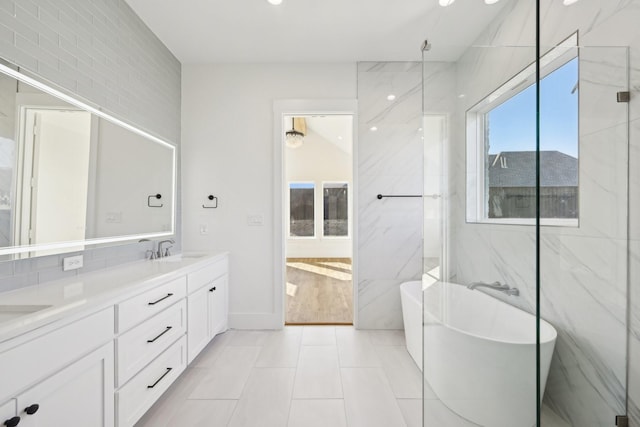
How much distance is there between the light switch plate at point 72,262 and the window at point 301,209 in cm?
590

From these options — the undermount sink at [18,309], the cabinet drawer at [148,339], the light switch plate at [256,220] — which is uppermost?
the light switch plate at [256,220]

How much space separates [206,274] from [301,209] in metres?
5.24

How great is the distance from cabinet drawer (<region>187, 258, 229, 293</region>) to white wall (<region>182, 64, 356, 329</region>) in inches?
9.4

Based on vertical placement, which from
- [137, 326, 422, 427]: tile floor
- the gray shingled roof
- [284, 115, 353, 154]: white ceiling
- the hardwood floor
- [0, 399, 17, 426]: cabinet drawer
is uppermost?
[284, 115, 353, 154]: white ceiling

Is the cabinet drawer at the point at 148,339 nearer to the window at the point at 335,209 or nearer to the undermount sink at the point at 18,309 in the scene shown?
the undermount sink at the point at 18,309

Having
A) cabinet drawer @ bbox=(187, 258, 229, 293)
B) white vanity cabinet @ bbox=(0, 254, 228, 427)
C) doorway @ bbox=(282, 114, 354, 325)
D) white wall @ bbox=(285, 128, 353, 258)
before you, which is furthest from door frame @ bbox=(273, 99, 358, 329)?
white wall @ bbox=(285, 128, 353, 258)

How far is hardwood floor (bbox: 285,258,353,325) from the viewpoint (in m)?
3.40

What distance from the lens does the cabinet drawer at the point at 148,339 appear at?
1447mm

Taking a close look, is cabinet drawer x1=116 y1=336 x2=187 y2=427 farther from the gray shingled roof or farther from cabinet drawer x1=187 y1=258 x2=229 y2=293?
the gray shingled roof

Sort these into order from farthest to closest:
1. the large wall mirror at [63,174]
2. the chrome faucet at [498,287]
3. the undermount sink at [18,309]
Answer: the large wall mirror at [63,174], the undermount sink at [18,309], the chrome faucet at [498,287]

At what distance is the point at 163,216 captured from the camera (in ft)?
8.82

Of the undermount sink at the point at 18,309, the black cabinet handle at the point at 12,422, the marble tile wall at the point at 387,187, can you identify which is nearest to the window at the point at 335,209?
the marble tile wall at the point at 387,187

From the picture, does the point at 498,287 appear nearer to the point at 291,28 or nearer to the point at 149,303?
the point at 149,303

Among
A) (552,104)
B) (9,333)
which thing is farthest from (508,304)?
(9,333)
